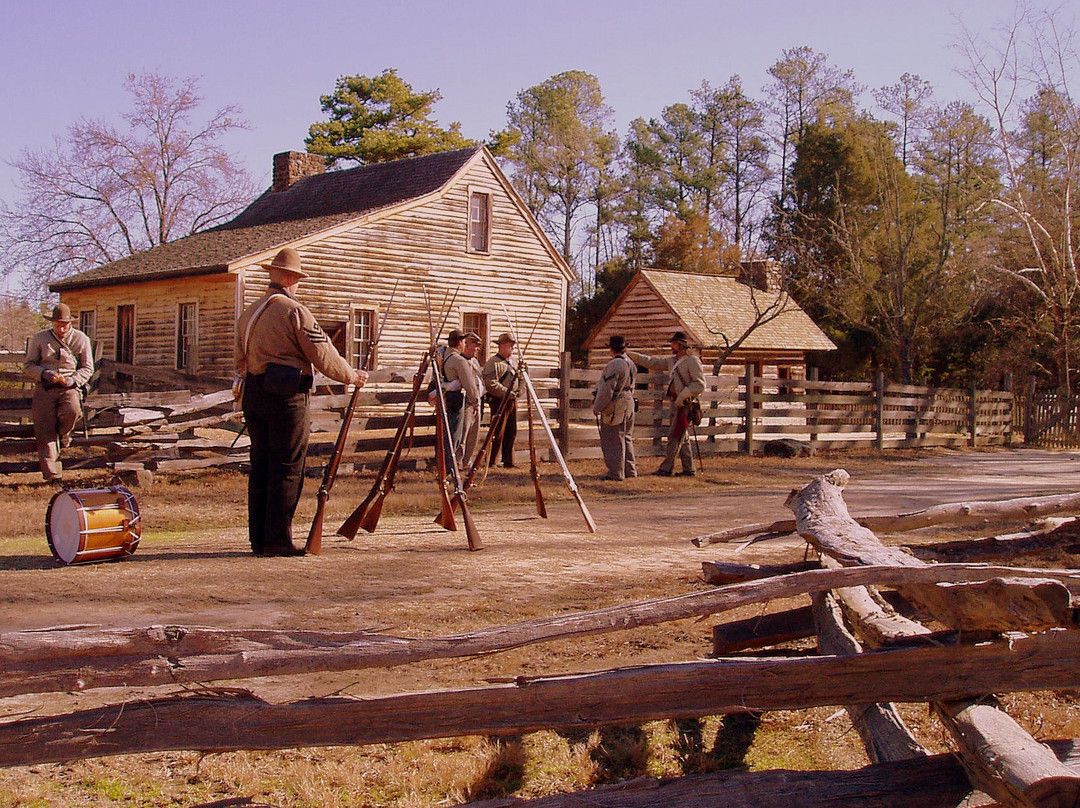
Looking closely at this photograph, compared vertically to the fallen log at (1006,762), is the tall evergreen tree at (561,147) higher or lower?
higher

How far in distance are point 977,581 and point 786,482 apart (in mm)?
11865

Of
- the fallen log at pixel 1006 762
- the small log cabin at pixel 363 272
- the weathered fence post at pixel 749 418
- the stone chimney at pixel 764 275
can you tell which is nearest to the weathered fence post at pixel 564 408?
the weathered fence post at pixel 749 418

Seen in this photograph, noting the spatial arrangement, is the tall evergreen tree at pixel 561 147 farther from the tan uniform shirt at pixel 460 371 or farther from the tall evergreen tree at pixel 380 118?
the tan uniform shirt at pixel 460 371

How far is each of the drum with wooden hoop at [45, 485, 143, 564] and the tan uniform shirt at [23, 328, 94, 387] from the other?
18.4ft

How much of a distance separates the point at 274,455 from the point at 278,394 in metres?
0.46

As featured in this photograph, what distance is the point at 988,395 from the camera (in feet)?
91.6

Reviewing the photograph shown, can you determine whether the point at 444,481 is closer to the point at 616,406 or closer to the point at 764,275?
the point at 616,406

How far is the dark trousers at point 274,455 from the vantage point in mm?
7863

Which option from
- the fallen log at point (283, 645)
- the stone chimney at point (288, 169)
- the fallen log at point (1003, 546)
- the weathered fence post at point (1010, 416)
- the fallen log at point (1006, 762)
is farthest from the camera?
the stone chimney at point (288, 169)

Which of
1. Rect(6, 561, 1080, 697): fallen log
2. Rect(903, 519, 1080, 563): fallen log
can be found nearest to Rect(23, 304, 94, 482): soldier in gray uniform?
Rect(903, 519, 1080, 563): fallen log

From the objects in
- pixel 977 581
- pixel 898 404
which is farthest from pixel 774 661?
pixel 898 404

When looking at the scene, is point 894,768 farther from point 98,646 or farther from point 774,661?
point 98,646

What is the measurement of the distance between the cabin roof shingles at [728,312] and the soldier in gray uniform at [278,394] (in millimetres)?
25248

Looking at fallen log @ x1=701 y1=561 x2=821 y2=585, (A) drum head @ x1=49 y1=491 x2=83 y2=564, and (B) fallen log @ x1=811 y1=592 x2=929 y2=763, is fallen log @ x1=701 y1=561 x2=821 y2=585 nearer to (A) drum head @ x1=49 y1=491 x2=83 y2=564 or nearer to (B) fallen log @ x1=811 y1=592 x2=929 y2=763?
(B) fallen log @ x1=811 y1=592 x2=929 y2=763
